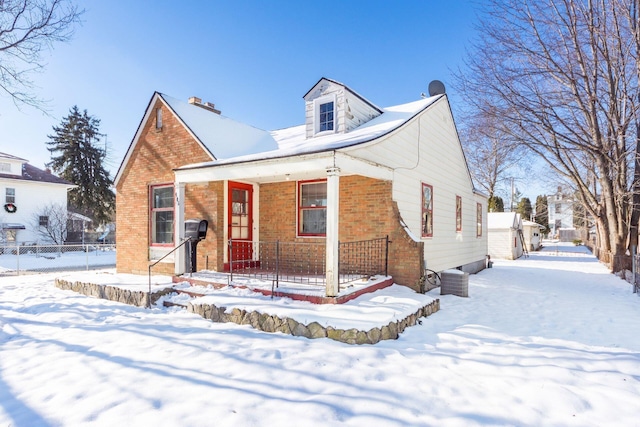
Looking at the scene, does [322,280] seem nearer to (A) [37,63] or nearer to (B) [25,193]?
(A) [37,63]

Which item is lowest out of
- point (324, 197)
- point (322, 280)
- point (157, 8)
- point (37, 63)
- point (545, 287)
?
point (545, 287)

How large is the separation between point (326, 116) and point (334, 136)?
0.95 meters

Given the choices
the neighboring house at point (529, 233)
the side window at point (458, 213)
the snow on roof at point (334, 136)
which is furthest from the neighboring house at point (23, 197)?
the neighboring house at point (529, 233)

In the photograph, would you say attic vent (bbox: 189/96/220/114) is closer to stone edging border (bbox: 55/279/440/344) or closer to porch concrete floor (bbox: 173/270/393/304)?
porch concrete floor (bbox: 173/270/393/304)

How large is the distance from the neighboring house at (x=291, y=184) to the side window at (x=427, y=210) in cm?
3

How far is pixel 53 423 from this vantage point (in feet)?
9.93

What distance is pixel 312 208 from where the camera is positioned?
9.47 meters

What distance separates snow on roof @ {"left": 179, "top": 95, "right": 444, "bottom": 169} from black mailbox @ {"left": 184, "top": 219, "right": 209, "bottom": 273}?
1.38 metres

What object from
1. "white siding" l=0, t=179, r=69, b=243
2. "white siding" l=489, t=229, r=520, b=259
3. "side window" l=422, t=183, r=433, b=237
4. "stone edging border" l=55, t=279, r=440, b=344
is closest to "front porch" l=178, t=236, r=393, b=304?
"stone edging border" l=55, t=279, r=440, b=344

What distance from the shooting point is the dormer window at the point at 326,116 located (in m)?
9.82

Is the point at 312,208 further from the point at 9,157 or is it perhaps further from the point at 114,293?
the point at 9,157

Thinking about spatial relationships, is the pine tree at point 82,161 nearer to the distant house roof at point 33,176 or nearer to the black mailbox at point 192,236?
the distant house roof at point 33,176

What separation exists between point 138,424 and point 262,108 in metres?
15.2

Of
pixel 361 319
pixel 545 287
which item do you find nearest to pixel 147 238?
pixel 361 319
